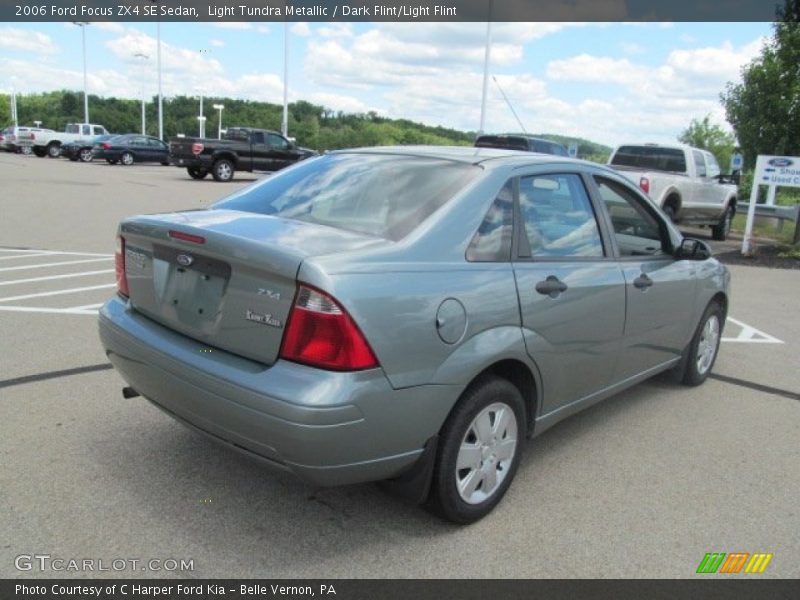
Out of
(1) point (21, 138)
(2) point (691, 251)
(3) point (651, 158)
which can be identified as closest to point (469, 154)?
(2) point (691, 251)

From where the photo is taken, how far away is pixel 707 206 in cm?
1465

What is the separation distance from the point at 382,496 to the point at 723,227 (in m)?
15.4

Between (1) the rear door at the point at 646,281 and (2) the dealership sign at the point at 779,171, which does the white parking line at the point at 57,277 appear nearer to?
(1) the rear door at the point at 646,281

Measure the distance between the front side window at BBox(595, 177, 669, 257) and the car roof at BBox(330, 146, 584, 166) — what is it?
0.32m

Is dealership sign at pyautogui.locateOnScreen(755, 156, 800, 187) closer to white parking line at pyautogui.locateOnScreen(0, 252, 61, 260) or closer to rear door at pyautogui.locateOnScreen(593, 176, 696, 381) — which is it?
rear door at pyautogui.locateOnScreen(593, 176, 696, 381)

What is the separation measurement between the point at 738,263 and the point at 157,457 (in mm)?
11874

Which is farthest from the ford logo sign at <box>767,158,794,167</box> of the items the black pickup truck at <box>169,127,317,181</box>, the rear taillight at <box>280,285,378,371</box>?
the black pickup truck at <box>169,127,317,181</box>

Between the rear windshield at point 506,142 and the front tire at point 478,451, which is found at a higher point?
the rear windshield at point 506,142

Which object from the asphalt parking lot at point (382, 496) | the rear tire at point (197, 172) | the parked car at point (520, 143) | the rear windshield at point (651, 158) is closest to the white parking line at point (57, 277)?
the asphalt parking lot at point (382, 496)

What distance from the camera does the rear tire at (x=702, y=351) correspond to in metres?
5.10

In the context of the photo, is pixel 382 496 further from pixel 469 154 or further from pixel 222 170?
pixel 222 170

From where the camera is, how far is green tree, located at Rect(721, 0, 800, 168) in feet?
49.3

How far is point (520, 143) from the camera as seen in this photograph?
16156 mm

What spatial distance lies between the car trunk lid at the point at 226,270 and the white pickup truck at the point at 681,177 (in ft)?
35.0
